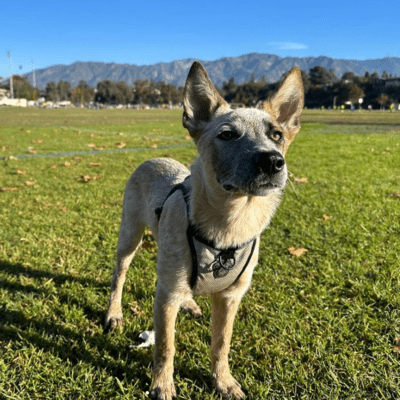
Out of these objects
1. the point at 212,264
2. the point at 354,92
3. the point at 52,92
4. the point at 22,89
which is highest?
the point at 354,92

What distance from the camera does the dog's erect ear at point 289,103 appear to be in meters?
2.61

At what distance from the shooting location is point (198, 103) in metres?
2.73

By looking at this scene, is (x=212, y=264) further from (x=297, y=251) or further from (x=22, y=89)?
(x=22, y=89)

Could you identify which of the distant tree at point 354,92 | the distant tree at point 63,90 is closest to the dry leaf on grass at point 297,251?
the distant tree at point 354,92

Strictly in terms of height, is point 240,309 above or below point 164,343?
below

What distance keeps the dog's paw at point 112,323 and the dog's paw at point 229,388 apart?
109 centimetres

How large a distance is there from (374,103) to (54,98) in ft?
456

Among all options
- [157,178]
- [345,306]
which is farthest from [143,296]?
[345,306]

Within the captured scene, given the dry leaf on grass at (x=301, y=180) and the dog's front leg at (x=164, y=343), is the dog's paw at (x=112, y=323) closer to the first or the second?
the dog's front leg at (x=164, y=343)

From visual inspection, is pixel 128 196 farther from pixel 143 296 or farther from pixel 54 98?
pixel 54 98

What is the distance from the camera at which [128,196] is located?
3.38 metres

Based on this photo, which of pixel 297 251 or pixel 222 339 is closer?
pixel 222 339

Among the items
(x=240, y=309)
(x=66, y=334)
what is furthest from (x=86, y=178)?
(x=240, y=309)

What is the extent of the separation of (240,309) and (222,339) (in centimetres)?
86
